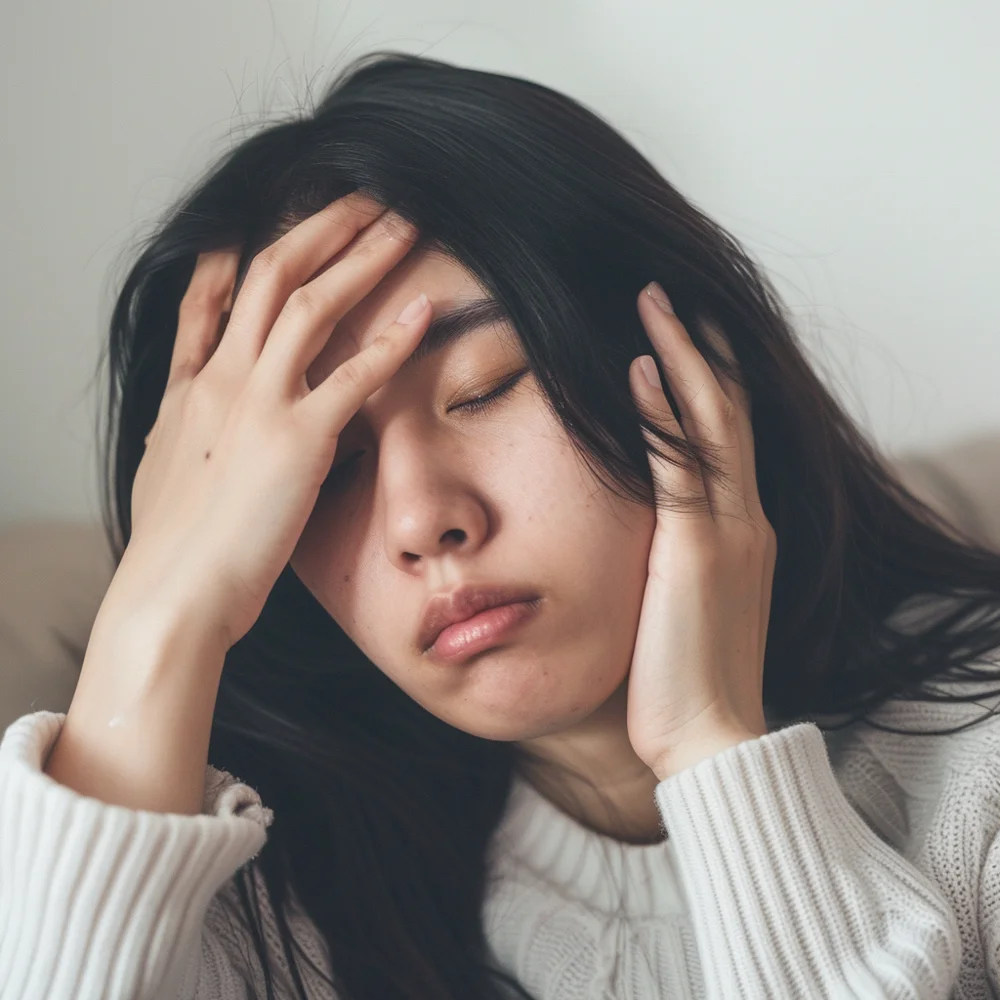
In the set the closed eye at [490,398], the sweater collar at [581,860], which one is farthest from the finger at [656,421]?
the sweater collar at [581,860]

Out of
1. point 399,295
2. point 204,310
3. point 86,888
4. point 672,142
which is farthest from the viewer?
point 672,142

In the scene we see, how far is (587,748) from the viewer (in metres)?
0.92

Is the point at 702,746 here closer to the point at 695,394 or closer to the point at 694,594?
the point at 694,594

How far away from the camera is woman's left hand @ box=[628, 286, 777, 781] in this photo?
76cm

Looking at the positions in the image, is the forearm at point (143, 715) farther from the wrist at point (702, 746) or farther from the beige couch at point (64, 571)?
the wrist at point (702, 746)

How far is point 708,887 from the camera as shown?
72 centimetres

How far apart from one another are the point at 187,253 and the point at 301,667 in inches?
16.6

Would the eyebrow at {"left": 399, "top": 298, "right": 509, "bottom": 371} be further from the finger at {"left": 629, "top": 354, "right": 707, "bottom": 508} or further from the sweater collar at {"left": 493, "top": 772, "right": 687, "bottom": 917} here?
the sweater collar at {"left": 493, "top": 772, "right": 687, "bottom": 917}

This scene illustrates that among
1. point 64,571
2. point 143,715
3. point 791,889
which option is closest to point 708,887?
point 791,889

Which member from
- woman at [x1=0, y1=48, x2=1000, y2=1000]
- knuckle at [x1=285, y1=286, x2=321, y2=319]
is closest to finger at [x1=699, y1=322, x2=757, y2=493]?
woman at [x1=0, y1=48, x2=1000, y2=1000]

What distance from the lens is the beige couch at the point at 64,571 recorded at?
2.92ft

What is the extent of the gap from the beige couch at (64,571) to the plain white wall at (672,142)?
0.12m

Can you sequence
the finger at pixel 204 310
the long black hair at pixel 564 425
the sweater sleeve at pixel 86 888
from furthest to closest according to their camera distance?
1. the finger at pixel 204 310
2. the long black hair at pixel 564 425
3. the sweater sleeve at pixel 86 888

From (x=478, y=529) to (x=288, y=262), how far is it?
27 cm
